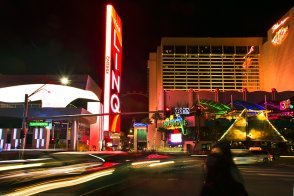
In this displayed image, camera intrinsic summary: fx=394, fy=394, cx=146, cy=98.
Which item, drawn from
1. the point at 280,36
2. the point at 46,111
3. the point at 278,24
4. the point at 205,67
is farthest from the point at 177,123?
the point at 205,67

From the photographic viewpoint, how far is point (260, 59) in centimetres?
11088

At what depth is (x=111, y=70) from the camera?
67688 millimetres

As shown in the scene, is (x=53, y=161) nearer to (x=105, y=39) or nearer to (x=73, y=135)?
(x=73, y=135)

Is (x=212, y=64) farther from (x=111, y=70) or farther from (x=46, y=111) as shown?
(x=46, y=111)

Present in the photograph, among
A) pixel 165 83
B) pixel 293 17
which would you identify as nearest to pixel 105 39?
pixel 293 17

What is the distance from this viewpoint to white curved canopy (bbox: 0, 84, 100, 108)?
5944cm

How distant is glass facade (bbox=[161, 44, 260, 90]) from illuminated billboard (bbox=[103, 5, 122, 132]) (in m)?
41.4

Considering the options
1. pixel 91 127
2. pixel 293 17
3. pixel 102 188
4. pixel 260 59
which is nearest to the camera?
pixel 102 188

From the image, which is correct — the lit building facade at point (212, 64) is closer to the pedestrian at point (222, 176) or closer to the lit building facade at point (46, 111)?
the lit building facade at point (46, 111)

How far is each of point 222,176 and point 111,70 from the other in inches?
2487

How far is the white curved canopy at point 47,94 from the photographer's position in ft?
195

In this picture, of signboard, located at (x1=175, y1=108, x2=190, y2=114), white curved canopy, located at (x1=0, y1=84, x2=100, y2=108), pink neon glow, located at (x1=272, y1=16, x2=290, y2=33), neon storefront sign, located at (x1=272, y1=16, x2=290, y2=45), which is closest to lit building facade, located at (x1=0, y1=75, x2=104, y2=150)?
white curved canopy, located at (x1=0, y1=84, x2=100, y2=108)

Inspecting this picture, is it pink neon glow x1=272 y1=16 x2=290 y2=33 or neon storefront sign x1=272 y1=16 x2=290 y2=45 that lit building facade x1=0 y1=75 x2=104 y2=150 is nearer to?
neon storefront sign x1=272 y1=16 x2=290 y2=45

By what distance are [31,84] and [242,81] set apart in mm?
71523
